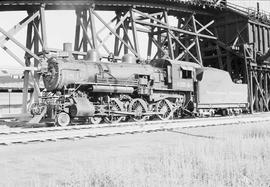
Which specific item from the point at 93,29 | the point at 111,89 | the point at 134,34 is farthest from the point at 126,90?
the point at 134,34

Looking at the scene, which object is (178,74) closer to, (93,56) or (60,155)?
(93,56)

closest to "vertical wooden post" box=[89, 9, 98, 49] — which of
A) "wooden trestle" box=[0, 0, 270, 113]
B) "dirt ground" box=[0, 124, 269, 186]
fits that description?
"wooden trestle" box=[0, 0, 270, 113]

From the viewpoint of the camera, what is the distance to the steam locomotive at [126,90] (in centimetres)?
1279

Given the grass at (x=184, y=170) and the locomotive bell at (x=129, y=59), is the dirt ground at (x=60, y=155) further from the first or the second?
the locomotive bell at (x=129, y=59)

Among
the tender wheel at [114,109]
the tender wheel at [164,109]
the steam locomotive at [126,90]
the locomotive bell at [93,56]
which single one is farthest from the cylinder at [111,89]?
the tender wheel at [164,109]

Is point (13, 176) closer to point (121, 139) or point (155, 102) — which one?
point (121, 139)

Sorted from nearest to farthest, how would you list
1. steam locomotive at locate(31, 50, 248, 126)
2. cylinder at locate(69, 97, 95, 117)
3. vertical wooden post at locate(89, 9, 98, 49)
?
cylinder at locate(69, 97, 95, 117)
steam locomotive at locate(31, 50, 248, 126)
vertical wooden post at locate(89, 9, 98, 49)

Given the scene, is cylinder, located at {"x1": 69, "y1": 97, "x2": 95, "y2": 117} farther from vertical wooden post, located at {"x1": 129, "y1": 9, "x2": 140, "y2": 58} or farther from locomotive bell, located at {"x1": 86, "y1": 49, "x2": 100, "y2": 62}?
vertical wooden post, located at {"x1": 129, "y1": 9, "x2": 140, "y2": 58}

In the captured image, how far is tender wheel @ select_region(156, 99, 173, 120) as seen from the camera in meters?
15.6

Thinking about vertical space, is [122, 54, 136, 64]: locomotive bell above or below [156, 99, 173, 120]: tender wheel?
above

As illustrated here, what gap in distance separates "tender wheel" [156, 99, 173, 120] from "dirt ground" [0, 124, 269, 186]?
597cm

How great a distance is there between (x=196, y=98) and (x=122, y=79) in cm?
471

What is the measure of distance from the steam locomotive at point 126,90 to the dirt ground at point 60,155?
12.7 feet

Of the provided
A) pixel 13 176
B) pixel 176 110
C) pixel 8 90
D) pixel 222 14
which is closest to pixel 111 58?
pixel 176 110
